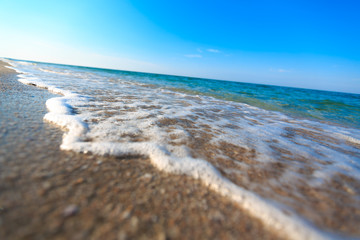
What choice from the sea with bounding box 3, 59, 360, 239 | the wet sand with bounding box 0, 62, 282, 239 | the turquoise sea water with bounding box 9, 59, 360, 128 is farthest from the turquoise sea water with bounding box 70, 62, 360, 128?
the wet sand with bounding box 0, 62, 282, 239

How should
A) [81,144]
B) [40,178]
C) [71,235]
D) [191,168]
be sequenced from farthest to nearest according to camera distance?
1. [81,144]
2. [191,168]
3. [40,178]
4. [71,235]

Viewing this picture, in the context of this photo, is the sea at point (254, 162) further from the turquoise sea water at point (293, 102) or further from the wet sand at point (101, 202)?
the turquoise sea water at point (293, 102)

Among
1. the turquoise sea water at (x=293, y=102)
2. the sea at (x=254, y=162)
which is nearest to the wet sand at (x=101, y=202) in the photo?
the sea at (x=254, y=162)

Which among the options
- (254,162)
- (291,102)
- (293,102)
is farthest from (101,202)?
(293,102)

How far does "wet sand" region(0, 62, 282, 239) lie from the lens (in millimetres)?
969

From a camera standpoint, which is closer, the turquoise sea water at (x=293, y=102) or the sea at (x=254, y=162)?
the sea at (x=254, y=162)

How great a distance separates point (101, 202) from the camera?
45.6 inches

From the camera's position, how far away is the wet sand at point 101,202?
969 millimetres

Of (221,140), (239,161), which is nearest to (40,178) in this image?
(239,161)

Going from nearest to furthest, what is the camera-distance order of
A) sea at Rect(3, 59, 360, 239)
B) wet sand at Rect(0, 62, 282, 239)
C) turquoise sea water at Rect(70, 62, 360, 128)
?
wet sand at Rect(0, 62, 282, 239)
sea at Rect(3, 59, 360, 239)
turquoise sea water at Rect(70, 62, 360, 128)

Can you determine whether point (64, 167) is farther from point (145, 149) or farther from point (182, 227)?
point (182, 227)

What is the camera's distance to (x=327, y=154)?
102 inches

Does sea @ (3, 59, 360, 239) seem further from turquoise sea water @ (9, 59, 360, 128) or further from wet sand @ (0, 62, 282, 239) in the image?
turquoise sea water @ (9, 59, 360, 128)

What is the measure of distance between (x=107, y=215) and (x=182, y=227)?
52cm
